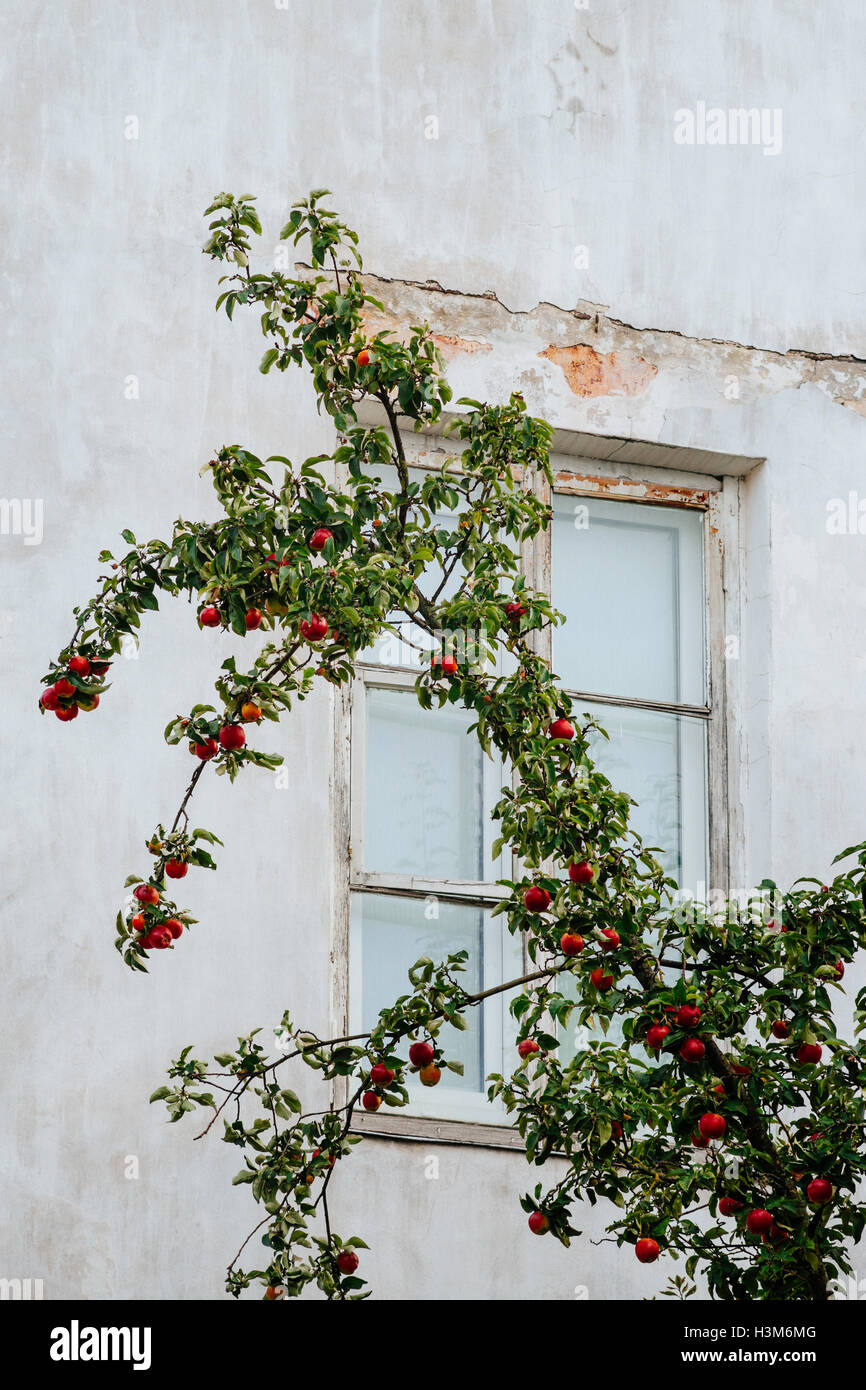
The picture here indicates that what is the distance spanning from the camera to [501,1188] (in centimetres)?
505

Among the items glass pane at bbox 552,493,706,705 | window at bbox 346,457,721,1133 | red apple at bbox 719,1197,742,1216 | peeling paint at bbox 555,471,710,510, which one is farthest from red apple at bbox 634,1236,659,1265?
peeling paint at bbox 555,471,710,510

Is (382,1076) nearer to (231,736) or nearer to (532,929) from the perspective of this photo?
(532,929)

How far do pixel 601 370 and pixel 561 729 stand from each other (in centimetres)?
190

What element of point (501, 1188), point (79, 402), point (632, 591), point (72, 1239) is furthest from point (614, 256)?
point (72, 1239)

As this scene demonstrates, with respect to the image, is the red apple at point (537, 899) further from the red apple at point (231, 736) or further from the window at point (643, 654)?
the window at point (643, 654)

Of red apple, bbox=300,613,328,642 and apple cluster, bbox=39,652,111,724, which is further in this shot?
apple cluster, bbox=39,652,111,724

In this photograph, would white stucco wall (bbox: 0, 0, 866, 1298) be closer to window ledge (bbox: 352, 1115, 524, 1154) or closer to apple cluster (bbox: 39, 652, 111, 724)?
window ledge (bbox: 352, 1115, 524, 1154)

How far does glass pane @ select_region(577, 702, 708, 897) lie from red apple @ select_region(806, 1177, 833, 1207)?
1.82 m

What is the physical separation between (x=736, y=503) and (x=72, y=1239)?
9.18 ft

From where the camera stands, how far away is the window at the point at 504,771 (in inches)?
208

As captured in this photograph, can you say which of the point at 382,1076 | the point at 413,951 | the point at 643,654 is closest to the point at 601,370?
the point at 643,654

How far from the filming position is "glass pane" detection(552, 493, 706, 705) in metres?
5.75

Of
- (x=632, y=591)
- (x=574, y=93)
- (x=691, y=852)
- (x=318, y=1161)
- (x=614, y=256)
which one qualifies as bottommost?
(x=318, y=1161)
